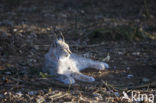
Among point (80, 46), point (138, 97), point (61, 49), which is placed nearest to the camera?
point (138, 97)

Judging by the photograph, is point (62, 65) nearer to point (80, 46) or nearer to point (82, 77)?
point (82, 77)

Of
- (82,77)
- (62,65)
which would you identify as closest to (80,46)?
(62,65)

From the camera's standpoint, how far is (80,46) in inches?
267

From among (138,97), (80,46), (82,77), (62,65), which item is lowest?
(138,97)

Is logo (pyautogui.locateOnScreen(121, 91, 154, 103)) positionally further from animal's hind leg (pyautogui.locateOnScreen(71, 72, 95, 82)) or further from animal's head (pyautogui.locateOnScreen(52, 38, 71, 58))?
animal's head (pyautogui.locateOnScreen(52, 38, 71, 58))

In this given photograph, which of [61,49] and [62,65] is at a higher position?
[61,49]

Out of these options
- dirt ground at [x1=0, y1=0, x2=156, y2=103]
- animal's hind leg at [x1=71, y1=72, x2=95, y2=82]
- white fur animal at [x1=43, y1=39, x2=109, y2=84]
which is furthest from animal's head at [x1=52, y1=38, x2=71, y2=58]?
dirt ground at [x1=0, y1=0, x2=156, y2=103]

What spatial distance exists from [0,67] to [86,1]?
6.44m

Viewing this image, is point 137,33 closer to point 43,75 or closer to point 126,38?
point 126,38

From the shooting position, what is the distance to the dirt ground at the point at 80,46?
4559 millimetres

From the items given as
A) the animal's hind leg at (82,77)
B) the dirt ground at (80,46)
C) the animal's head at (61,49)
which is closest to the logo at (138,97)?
the dirt ground at (80,46)

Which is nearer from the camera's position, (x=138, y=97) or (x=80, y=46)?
(x=138, y=97)

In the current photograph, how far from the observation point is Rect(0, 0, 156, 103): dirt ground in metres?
4.56

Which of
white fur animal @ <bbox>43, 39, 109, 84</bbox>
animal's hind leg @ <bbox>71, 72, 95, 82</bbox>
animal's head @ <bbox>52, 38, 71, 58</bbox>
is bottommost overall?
animal's hind leg @ <bbox>71, 72, 95, 82</bbox>
